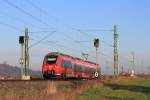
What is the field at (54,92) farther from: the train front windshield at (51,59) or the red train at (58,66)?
the train front windshield at (51,59)

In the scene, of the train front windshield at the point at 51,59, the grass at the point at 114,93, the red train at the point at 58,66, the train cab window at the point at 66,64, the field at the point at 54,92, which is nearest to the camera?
the field at the point at 54,92

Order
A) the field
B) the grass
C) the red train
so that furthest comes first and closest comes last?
the red train → the grass → the field

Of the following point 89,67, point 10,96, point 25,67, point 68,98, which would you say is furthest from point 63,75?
point 10,96

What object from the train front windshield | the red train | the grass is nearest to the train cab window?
the red train

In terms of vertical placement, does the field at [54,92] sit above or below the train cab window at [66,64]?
below

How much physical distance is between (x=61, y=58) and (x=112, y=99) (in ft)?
78.9

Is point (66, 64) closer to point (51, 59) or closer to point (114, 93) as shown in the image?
point (51, 59)

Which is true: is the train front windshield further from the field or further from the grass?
the field

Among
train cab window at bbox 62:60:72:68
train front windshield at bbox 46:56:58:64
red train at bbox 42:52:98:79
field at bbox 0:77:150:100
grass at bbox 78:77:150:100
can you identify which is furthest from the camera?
train cab window at bbox 62:60:72:68

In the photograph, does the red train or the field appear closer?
the field

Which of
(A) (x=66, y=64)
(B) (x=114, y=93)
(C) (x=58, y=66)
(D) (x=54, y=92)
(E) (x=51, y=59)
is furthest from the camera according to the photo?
(A) (x=66, y=64)

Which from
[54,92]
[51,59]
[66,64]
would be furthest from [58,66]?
[54,92]

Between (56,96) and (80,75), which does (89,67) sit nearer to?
(80,75)

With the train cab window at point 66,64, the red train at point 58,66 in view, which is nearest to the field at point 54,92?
the red train at point 58,66
